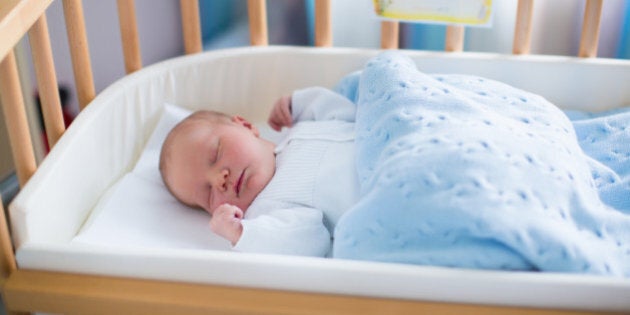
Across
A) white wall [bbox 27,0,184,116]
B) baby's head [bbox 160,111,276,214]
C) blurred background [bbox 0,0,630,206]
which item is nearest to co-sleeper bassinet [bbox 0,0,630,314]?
baby's head [bbox 160,111,276,214]

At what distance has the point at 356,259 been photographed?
0.78 m

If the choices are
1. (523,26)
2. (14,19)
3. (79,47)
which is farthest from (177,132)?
(523,26)

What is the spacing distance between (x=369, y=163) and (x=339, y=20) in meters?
0.79

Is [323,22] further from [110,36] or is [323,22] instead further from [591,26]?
[110,36]

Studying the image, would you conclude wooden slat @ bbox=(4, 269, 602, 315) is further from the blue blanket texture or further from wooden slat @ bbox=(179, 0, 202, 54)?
wooden slat @ bbox=(179, 0, 202, 54)

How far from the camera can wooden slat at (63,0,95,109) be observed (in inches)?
40.3

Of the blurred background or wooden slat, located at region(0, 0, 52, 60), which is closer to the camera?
wooden slat, located at region(0, 0, 52, 60)

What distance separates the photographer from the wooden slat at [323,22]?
4.04 feet

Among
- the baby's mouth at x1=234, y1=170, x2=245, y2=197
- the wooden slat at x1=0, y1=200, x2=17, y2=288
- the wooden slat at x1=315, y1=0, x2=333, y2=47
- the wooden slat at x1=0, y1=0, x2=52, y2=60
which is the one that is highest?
the wooden slat at x1=0, y1=0, x2=52, y2=60

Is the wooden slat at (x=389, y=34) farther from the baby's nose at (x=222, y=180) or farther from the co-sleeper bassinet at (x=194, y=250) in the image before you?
the baby's nose at (x=222, y=180)

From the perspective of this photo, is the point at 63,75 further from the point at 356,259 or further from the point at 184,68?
the point at 356,259

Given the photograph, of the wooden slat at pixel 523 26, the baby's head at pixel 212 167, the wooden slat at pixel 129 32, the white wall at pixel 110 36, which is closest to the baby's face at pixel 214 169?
the baby's head at pixel 212 167

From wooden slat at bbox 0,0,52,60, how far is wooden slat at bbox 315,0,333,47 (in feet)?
1.66

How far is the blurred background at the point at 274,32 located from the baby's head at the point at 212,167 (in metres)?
0.43
